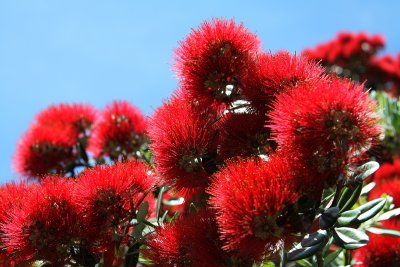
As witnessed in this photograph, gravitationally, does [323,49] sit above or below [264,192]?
above

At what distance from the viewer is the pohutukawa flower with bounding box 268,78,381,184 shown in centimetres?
169

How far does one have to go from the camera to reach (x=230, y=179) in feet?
5.56

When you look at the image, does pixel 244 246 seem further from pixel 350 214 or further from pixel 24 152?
pixel 24 152

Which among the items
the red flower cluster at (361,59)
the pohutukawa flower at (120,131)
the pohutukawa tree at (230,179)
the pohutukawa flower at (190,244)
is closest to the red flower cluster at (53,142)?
the pohutukawa flower at (120,131)

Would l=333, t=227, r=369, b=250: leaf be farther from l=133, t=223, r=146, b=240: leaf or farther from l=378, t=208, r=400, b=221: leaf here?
l=133, t=223, r=146, b=240: leaf

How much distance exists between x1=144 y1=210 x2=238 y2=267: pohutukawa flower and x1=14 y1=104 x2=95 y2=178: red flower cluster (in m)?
1.45

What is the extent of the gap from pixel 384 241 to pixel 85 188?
4.18 ft

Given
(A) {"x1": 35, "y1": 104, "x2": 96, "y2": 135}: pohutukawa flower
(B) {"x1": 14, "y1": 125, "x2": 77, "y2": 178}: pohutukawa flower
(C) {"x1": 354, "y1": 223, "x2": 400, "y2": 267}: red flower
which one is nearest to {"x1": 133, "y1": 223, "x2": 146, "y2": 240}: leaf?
(C) {"x1": 354, "y1": 223, "x2": 400, "y2": 267}: red flower

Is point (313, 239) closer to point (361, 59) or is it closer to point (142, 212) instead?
point (142, 212)

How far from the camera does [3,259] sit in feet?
6.75

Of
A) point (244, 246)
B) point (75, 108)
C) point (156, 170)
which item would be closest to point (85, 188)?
point (156, 170)

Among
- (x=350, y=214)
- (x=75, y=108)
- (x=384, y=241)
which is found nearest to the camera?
(x=350, y=214)

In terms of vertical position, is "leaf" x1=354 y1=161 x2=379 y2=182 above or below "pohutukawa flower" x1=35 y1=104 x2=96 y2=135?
below

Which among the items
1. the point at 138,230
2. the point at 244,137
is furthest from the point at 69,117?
the point at 244,137
